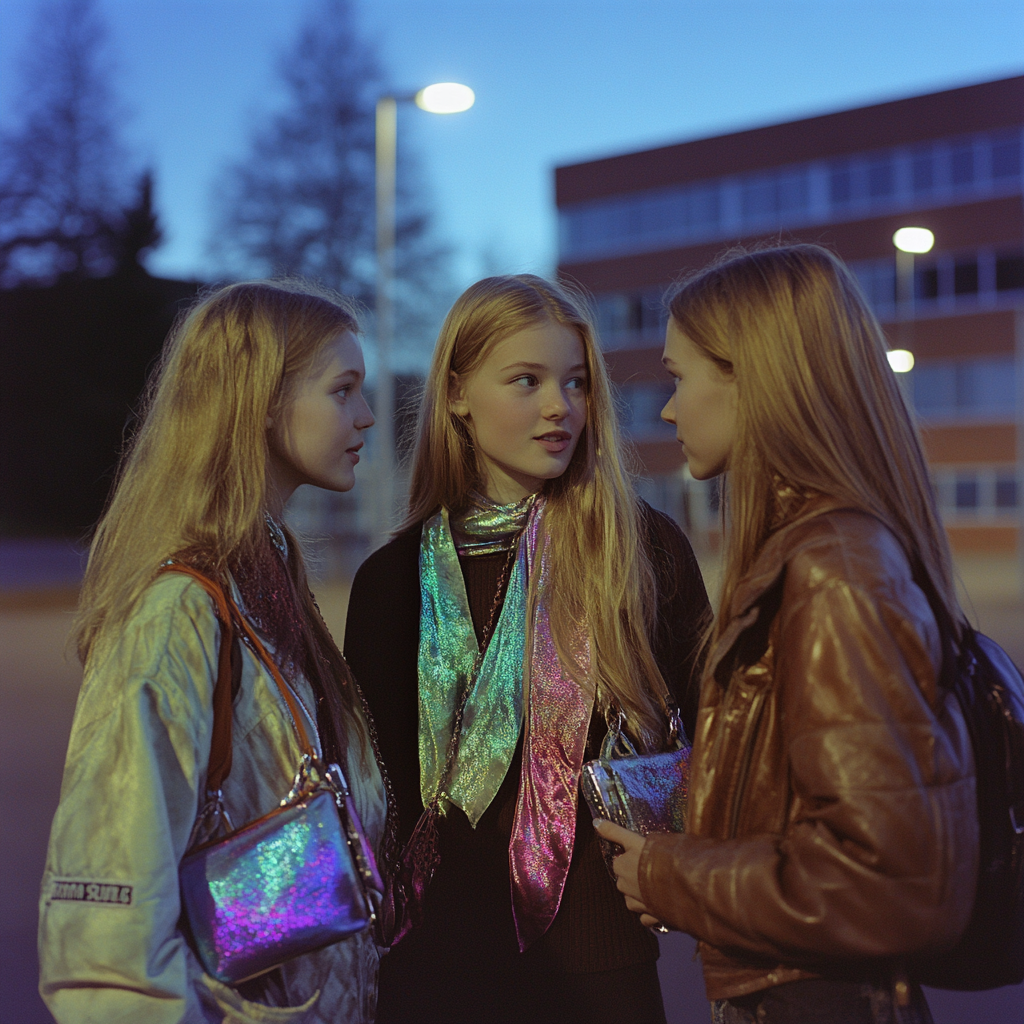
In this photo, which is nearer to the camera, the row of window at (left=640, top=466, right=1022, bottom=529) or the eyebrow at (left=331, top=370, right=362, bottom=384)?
the eyebrow at (left=331, top=370, right=362, bottom=384)

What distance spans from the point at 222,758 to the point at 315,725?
20 cm

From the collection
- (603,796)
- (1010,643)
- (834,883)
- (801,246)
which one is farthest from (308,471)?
(1010,643)

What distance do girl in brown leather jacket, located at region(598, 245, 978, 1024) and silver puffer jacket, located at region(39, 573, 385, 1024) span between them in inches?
25.3

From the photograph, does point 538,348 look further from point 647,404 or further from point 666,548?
point 647,404

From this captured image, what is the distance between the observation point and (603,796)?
206 cm

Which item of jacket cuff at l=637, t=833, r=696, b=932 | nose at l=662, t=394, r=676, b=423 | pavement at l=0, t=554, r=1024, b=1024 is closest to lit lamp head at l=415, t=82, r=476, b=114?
pavement at l=0, t=554, r=1024, b=1024

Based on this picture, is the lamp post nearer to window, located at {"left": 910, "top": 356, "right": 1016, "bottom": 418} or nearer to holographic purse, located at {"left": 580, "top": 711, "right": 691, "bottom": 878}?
holographic purse, located at {"left": 580, "top": 711, "right": 691, "bottom": 878}

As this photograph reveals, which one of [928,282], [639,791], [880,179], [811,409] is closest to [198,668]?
[639,791]

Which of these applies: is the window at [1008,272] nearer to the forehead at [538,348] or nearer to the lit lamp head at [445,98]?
the lit lamp head at [445,98]

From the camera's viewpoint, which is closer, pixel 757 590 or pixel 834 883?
pixel 834 883

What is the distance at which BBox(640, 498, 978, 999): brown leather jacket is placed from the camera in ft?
4.90

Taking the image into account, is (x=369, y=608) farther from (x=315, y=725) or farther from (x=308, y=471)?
(x=315, y=725)

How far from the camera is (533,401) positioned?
263cm

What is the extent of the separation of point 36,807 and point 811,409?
5.85 meters
